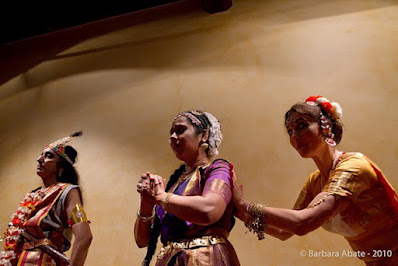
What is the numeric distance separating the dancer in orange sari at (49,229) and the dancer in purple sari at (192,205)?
0.58m

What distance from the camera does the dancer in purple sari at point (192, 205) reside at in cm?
177

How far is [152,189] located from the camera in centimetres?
186

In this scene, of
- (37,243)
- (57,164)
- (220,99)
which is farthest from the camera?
(220,99)

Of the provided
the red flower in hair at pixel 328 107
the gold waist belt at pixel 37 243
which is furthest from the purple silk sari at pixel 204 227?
the gold waist belt at pixel 37 243

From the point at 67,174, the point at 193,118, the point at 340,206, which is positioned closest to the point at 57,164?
the point at 67,174

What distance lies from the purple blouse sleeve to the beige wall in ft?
3.70

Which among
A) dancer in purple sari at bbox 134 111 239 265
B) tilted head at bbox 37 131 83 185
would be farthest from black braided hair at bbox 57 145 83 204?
dancer in purple sari at bbox 134 111 239 265

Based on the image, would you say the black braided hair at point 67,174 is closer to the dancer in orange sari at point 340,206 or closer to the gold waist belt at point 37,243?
the gold waist belt at point 37,243

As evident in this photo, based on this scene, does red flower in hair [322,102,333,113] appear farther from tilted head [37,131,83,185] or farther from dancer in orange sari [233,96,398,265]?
tilted head [37,131,83,185]

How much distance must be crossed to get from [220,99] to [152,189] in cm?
177

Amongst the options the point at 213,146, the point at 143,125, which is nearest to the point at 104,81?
the point at 143,125

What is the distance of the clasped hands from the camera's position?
184cm

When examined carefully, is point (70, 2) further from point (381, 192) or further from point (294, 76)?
point (381, 192)

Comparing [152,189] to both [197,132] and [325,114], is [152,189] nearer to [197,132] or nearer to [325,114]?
[197,132]
